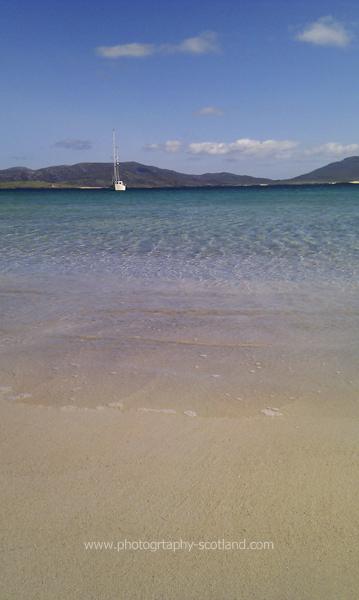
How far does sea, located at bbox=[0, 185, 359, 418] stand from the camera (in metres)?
3.79

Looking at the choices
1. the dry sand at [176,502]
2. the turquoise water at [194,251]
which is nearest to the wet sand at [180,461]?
the dry sand at [176,502]

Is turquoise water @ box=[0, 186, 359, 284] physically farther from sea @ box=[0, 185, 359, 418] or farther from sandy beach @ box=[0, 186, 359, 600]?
sandy beach @ box=[0, 186, 359, 600]

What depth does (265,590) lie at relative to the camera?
199 centimetres

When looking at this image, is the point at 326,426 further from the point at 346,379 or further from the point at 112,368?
the point at 112,368

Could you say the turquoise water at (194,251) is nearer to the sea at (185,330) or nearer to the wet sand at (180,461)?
the sea at (185,330)

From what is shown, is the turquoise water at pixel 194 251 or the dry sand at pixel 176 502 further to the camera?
the turquoise water at pixel 194 251

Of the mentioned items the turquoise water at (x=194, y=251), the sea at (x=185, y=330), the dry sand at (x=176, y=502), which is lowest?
the dry sand at (x=176, y=502)

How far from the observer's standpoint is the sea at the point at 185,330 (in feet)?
12.4

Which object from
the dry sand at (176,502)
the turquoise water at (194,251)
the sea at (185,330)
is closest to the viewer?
the dry sand at (176,502)

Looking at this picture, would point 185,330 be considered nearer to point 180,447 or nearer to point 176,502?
point 180,447

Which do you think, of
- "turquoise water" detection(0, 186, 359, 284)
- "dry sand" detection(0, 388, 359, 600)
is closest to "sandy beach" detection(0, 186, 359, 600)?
"dry sand" detection(0, 388, 359, 600)

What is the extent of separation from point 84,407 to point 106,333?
188 centimetres

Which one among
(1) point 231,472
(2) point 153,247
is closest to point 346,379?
(1) point 231,472

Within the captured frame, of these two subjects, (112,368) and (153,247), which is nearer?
(112,368)
